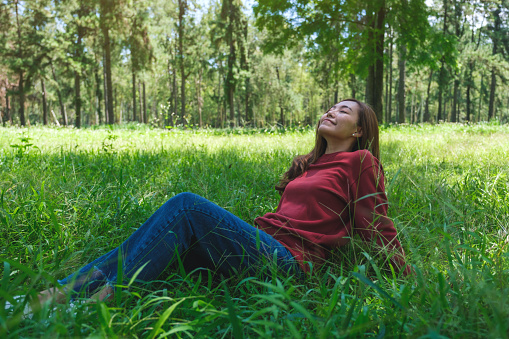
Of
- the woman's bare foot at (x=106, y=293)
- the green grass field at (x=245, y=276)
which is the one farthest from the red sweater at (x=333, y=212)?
the woman's bare foot at (x=106, y=293)

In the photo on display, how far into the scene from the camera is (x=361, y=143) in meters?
2.54

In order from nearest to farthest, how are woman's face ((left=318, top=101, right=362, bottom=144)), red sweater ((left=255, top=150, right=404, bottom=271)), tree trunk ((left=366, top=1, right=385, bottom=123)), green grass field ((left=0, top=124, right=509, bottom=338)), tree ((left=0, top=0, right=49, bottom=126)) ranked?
green grass field ((left=0, top=124, right=509, bottom=338))
red sweater ((left=255, top=150, right=404, bottom=271))
woman's face ((left=318, top=101, right=362, bottom=144))
tree trunk ((left=366, top=1, right=385, bottom=123))
tree ((left=0, top=0, right=49, bottom=126))

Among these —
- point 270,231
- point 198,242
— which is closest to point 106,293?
point 198,242

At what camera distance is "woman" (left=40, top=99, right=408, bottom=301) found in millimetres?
1771

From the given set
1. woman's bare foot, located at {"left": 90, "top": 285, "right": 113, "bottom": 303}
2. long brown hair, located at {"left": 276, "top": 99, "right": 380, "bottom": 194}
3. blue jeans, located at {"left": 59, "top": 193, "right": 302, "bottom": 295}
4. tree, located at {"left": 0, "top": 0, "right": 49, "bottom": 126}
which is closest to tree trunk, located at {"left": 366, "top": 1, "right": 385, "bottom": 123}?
long brown hair, located at {"left": 276, "top": 99, "right": 380, "bottom": 194}

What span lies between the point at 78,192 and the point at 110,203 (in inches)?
14.7

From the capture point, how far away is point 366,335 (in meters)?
1.27

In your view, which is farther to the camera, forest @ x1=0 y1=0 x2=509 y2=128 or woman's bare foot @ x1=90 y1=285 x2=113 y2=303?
forest @ x1=0 y1=0 x2=509 y2=128

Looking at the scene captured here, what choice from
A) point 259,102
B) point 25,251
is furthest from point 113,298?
point 259,102

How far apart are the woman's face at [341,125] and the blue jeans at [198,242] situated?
97 centimetres

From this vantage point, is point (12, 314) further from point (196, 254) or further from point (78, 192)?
point (78, 192)

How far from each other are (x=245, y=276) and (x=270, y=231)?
0.31 meters

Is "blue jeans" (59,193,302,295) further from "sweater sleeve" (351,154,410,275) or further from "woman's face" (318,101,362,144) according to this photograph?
"woman's face" (318,101,362,144)

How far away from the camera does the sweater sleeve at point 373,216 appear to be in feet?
6.00
